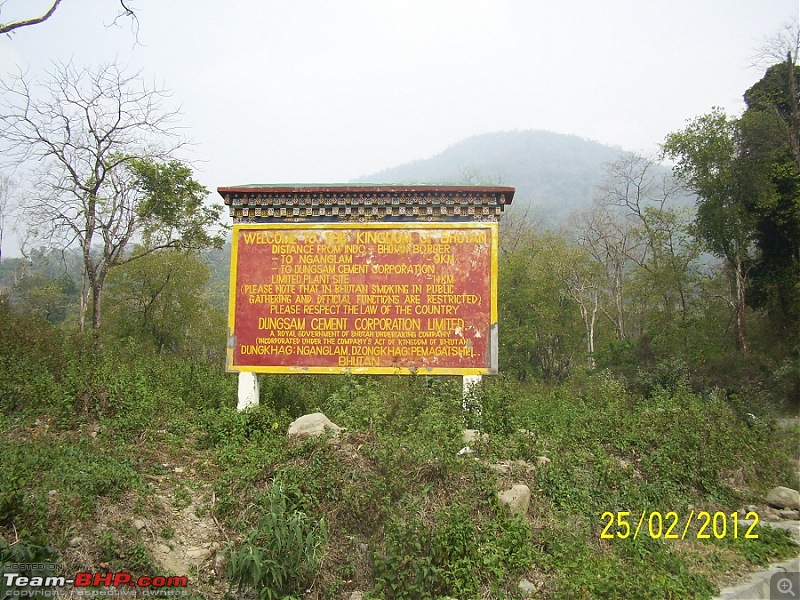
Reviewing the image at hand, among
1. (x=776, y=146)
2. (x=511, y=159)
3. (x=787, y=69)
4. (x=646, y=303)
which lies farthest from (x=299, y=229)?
(x=511, y=159)

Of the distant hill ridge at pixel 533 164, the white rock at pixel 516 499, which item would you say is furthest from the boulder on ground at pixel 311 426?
the distant hill ridge at pixel 533 164

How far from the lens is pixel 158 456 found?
785 cm

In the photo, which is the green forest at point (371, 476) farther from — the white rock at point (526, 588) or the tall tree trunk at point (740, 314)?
the tall tree trunk at point (740, 314)

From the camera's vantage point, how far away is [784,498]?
25.7ft

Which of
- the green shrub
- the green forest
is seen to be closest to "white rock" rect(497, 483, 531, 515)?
→ the green forest

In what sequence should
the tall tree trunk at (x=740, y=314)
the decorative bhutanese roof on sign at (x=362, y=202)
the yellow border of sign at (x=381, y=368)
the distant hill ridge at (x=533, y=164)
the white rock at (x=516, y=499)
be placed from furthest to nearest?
the distant hill ridge at (x=533, y=164)
the tall tree trunk at (x=740, y=314)
the decorative bhutanese roof on sign at (x=362, y=202)
the yellow border of sign at (x=381, y=368)
the white rock at (x=516, y=499)

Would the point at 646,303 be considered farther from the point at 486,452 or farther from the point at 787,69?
the point at 486,452

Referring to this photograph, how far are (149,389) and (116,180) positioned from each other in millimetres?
11827

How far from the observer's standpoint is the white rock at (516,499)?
255 inches

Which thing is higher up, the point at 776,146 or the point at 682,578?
the point at 776,146

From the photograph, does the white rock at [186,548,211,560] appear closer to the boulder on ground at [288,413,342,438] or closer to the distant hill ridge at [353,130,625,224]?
the boulder on ground at [288,413,342,438]
